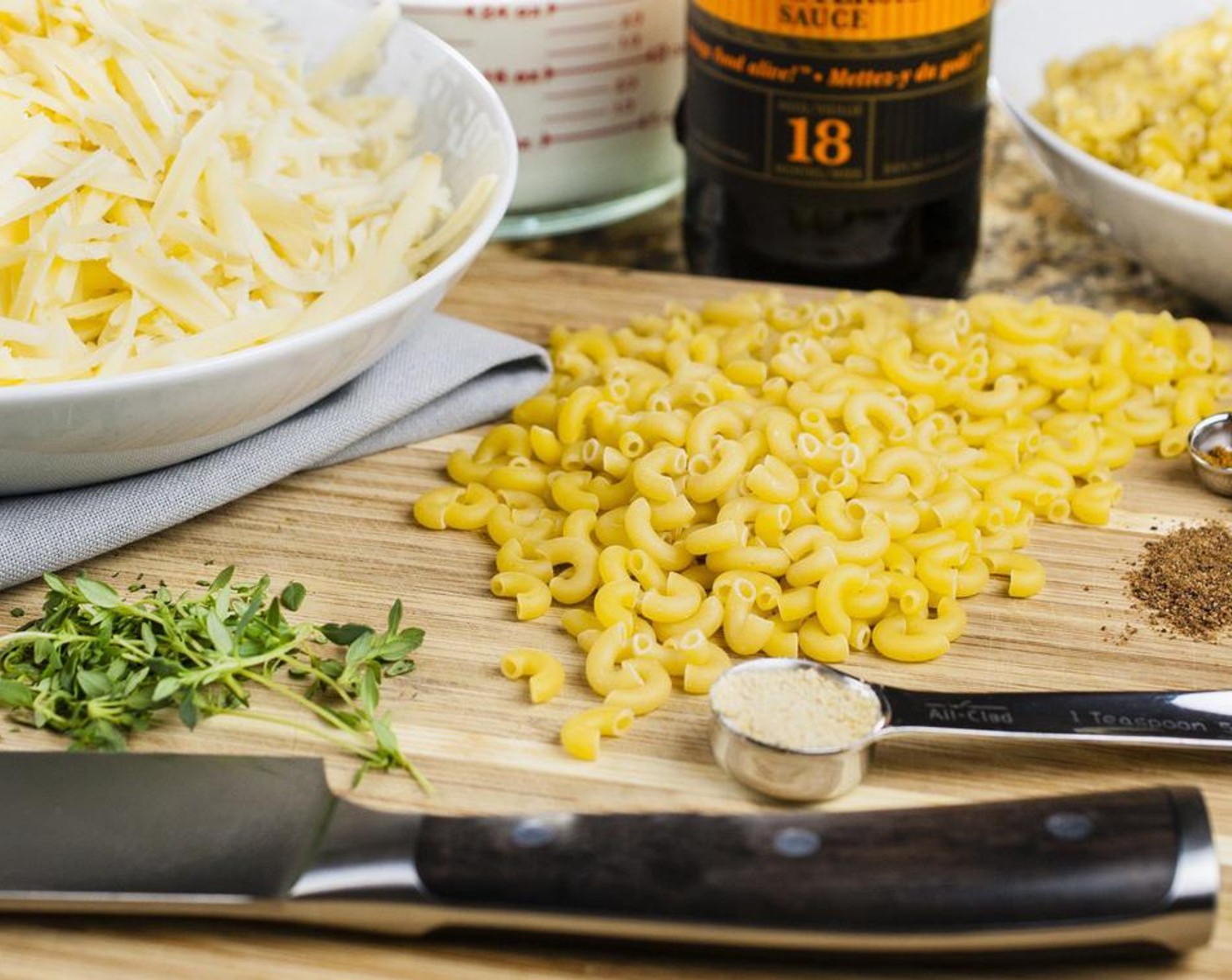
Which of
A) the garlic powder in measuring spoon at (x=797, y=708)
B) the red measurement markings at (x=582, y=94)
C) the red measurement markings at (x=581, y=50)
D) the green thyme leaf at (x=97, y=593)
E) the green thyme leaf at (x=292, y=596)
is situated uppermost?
the red measurement markings at (x=581, y=50)

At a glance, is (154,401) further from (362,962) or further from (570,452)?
(362,962)

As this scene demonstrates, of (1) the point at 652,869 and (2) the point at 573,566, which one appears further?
(2) the point at 573,566

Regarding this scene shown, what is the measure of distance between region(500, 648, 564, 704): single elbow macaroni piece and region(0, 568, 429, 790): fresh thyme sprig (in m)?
0.08

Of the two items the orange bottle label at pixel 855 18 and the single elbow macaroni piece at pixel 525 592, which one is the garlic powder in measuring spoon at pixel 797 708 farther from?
the orange bottle label at pixel 855 18

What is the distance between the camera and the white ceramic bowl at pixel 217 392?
141 cm

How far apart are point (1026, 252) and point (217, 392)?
140cm

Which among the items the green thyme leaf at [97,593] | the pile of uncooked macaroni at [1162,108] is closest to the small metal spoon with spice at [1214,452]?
the pile of uncooked macaroni at [1162,108]

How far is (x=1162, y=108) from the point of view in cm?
214

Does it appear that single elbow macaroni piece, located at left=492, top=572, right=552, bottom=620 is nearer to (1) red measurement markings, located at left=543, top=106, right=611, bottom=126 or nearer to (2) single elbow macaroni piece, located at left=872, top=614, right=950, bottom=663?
(2) single elbow macaroni piece, located at left=872, top=614, right=950, bottom=663

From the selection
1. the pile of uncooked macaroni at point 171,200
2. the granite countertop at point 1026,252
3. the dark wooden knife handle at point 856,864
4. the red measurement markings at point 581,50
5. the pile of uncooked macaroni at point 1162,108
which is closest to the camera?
the dark wooden knife handle at point 856,864

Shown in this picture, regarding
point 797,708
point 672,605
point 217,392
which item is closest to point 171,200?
point 217,392

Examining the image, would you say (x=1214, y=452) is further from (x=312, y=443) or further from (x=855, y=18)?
A: (x=312, y=443)

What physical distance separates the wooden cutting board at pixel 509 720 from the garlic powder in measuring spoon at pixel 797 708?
6 cm

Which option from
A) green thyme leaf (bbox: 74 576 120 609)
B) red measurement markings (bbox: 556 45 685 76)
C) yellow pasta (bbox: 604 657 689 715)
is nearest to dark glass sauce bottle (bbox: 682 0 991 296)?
red measurement markings (bbox: 556 45 685 76)
